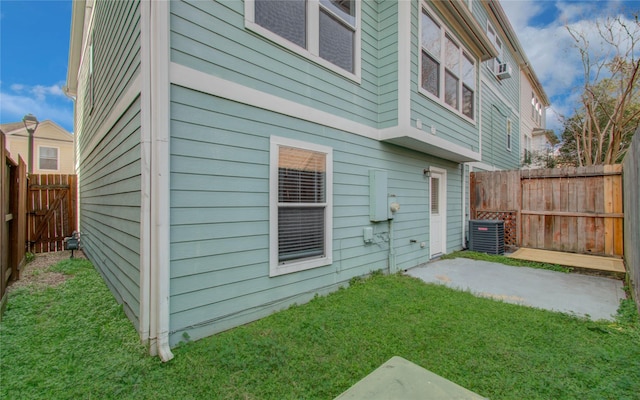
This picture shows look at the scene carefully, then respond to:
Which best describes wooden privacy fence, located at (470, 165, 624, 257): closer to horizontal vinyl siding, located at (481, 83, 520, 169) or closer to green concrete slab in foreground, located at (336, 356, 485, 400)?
horizontal vinyl siding, located at (481, 83, 520, 169)

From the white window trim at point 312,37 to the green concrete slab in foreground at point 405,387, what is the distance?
3427 millimetres

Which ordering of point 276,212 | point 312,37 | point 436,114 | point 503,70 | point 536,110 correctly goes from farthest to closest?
point 536,110
point 503,70
point 436,114
point 312,37
point 276,212

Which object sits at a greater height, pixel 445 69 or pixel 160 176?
pixel 445 69

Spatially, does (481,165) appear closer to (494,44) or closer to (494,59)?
(494,59)

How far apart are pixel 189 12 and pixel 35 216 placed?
7.58 metres

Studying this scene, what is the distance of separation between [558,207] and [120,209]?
8.52 m

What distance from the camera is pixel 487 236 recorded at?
6820 mm

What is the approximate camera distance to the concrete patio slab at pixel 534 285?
3582mm

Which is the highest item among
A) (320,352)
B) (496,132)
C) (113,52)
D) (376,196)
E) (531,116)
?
(531,116)

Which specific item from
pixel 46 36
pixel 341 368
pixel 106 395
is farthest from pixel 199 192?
pixel 46 36

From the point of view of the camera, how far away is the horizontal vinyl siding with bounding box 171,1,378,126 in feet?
8.66

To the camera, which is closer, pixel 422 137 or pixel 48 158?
pixel 422 137

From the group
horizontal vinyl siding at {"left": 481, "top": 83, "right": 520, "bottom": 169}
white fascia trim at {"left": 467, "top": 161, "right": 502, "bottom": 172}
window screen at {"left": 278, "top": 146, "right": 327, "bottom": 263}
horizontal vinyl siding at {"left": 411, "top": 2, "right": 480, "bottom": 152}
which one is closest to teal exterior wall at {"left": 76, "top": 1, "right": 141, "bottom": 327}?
window screen at {"left": 278, "top": 146, "right": 327, "bottom": 263}

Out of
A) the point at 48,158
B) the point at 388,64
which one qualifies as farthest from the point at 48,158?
the point at 388,64
